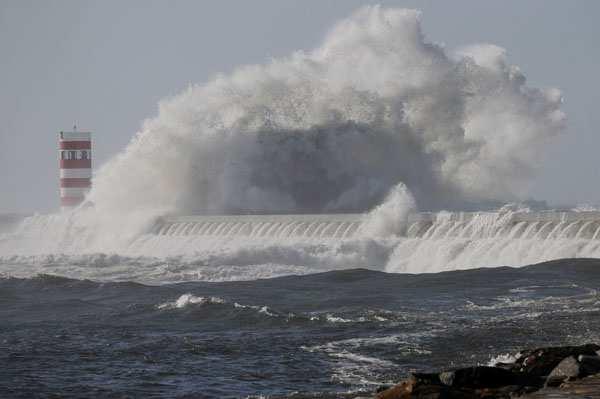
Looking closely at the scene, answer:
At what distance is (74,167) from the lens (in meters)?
43.5

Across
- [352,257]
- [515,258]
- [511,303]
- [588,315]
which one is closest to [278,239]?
[352,257]

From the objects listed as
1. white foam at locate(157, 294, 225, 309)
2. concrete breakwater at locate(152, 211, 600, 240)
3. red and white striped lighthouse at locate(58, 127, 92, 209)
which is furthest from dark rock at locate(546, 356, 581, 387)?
red and white striped lighthouse at locate(58, 127, 92, 209)

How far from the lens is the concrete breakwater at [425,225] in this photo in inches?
861

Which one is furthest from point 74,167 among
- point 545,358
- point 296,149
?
point 545,358

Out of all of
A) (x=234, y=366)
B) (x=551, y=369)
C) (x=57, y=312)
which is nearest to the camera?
(x=551, y=369)

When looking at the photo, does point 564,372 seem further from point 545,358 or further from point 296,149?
point 296,149

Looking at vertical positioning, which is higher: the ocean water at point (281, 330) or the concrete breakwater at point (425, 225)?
the concrete breakwater at point (425, 225)

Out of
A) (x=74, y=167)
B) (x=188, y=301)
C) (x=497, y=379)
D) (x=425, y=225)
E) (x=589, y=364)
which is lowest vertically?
(x=497, y=379)

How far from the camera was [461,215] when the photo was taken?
80.8 ft

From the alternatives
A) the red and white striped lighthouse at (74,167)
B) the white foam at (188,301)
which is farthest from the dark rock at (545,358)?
the red and white striped lighthouse at (74,167)

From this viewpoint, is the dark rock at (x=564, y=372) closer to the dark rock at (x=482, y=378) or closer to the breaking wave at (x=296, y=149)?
the dark rock at (x=482, y=378)

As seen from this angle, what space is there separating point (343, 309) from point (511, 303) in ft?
8.07

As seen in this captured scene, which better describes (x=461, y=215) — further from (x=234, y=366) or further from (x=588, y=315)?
(x=234, y=366)

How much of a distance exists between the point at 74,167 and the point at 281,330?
30554mm
